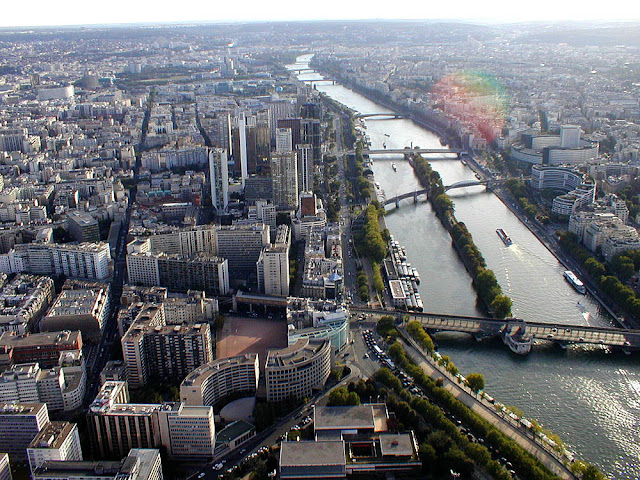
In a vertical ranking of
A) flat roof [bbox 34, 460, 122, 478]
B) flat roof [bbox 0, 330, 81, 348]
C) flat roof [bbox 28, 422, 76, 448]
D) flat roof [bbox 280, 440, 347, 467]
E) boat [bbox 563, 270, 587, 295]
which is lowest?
boat [bbox 563, 270, 587, 295]

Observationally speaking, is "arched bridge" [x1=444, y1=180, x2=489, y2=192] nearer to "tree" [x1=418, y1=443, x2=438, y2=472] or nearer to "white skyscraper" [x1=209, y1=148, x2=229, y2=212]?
"white skyscraper" [x1=209, y1=148, x2=229, y2=212]

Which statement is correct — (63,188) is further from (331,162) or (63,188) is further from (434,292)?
(434,292)

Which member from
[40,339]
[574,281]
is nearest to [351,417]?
[40,339]

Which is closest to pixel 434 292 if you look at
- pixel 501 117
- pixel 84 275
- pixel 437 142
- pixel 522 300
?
pixel 522 300

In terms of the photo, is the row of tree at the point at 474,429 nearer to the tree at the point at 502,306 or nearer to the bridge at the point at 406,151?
the tree at the point at 502,306

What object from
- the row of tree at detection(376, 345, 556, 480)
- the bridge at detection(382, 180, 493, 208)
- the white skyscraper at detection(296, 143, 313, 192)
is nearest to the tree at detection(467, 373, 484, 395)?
the row of tree at detection(376, 345, 556, 480)

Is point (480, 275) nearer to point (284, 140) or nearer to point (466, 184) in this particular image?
point (466, 184)

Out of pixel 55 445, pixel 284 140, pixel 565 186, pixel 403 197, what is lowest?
pixel 403 197
